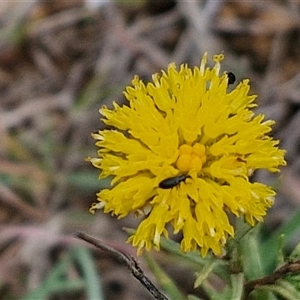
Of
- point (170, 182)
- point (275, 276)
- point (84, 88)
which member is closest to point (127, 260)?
point (170, 182)

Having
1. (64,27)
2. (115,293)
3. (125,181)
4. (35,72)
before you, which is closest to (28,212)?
(115,293)

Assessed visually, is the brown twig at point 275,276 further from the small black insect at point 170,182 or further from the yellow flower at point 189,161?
the small black insect at point 170,182

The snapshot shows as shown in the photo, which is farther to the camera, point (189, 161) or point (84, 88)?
point (84, 88)

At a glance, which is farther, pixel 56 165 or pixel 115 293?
pixel 56 165

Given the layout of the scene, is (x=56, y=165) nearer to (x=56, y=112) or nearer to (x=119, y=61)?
(x=56, y=112)

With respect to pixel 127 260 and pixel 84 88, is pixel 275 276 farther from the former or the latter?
pixel 84 88
